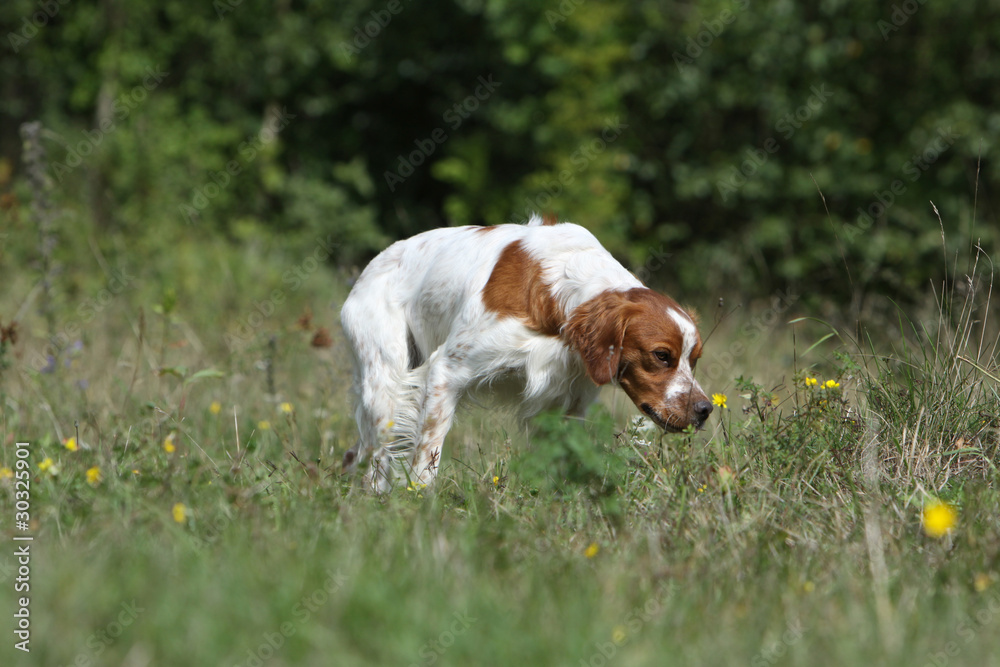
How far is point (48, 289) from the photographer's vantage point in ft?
15.5

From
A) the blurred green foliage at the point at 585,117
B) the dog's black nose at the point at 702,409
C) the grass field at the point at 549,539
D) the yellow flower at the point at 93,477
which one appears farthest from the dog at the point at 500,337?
the blurred green foliage at the point at 585,117

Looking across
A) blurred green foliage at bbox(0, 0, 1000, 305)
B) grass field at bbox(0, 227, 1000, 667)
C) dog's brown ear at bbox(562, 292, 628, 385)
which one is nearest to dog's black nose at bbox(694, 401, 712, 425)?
grass field at bbox(0, 227, 1000, 667)

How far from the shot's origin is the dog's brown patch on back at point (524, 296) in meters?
3.61

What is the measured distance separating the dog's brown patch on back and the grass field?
19.1 inches

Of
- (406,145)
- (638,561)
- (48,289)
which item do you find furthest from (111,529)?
(406,145)

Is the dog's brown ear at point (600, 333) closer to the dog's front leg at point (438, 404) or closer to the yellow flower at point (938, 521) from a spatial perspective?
the dog's front leg at point (438, 404)

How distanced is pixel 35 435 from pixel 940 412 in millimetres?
3634

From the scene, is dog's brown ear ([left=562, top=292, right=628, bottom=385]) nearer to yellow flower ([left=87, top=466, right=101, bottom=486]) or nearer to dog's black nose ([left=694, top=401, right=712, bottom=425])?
dog's black nose ([left=694, top=401, right=712, bottom=425])

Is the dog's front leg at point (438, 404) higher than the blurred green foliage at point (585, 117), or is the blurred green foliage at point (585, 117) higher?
the dog's front leg at point (438, 404)

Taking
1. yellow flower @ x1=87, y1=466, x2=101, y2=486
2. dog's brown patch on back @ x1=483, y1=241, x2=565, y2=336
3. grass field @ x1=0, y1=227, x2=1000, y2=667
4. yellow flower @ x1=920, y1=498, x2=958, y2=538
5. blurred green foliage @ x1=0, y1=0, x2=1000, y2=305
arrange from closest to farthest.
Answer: grass field @ x1=0, y1=227, x2=1000, y2=667 → yellow flower @ x1=920, y1=498, x2=958, y2=538 → yellow flower @ x1=87, y1=466, x2=101, y2=486 → dog's brown patch on back @ x1=483, y1=241, x2=565, y2=336 → blurred green foliage @ x1=0, y1=0, x2=1000, y2=305

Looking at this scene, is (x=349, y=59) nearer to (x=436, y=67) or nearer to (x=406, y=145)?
(x=436, y=67)

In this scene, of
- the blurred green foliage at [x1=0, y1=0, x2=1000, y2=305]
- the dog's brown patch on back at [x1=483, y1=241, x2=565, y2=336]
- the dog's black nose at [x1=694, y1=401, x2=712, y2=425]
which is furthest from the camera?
the blurred green foliage at [x1=0, y1=0, x2=1000, y2=305]

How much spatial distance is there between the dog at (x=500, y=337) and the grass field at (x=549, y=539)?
21cm

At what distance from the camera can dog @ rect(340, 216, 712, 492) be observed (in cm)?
338
